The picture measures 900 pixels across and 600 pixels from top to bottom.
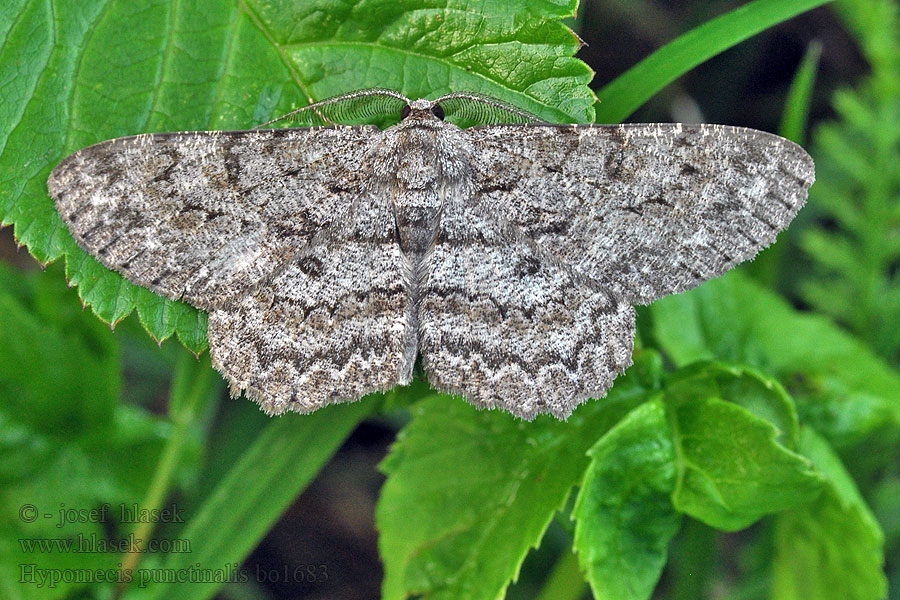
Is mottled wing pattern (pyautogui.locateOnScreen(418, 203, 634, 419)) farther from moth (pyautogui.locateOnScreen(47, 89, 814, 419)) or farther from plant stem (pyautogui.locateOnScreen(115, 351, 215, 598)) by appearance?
plant stem (pyautogui.locateOnScreen(115, 351, 215, 598))

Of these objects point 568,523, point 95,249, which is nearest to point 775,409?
point 568,523

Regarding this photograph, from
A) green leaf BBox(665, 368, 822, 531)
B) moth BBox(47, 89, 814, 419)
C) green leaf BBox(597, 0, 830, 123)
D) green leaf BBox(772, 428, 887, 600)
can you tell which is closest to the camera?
green leaf BBox(665, 368, 822, 531)

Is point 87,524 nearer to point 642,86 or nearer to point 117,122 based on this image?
point 117,122

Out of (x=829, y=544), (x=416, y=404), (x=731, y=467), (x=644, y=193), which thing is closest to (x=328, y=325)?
(x=416, y=404)

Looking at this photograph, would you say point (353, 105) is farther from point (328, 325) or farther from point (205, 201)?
point (328, 325)

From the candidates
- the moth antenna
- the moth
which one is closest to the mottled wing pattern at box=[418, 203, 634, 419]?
the moth

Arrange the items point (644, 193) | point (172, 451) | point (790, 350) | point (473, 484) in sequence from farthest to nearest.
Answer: point (790, 350) < point (172, 451) < point (473, 484) < point (644, 193)
